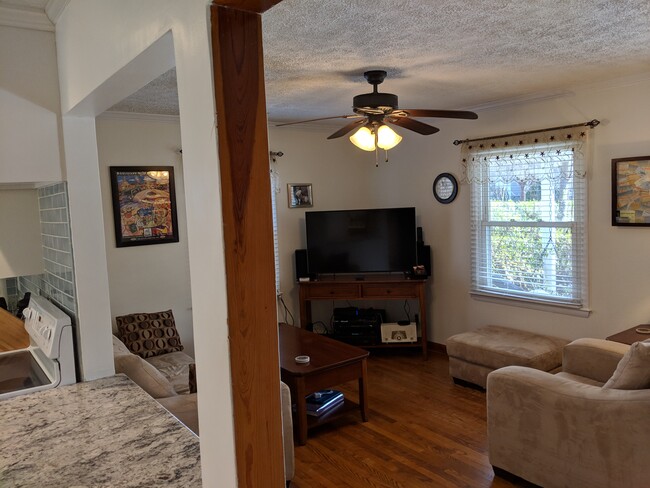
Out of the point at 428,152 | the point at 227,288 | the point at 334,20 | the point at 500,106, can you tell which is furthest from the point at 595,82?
the point at 227,288

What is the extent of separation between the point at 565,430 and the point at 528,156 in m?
2.55

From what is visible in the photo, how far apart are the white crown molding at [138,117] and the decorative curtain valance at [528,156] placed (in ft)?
8.82

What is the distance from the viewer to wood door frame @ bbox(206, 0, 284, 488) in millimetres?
916

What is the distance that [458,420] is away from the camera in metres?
3.72

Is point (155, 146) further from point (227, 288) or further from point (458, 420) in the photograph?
point (227, 288)

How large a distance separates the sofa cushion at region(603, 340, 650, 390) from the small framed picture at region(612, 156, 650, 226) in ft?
5.53

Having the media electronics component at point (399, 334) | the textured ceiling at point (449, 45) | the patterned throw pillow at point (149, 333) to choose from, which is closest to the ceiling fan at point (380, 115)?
the textured ceiling at point (449, 45)

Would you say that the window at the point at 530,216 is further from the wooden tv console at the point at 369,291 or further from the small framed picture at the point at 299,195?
the small framed picture at the point at 299,195

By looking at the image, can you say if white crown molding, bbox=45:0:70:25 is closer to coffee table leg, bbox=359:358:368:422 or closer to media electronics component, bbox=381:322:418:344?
coffee table leg, bbox=359:358:368:422

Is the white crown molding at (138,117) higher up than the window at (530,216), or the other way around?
the white crown molding at (138,117)

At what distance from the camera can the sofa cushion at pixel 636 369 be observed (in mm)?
2355

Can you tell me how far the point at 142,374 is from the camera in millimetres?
2504

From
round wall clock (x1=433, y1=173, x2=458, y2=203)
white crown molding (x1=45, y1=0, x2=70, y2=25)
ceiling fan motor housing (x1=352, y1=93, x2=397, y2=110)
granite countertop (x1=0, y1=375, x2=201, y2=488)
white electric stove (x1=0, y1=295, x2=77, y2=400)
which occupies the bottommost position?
granite countertop (x1=0, y1=375, x2=201, y2=488)

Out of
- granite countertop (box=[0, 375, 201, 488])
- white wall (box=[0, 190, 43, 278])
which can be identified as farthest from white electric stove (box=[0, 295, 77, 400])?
white wall (box=[0, 190, 43, 278])
